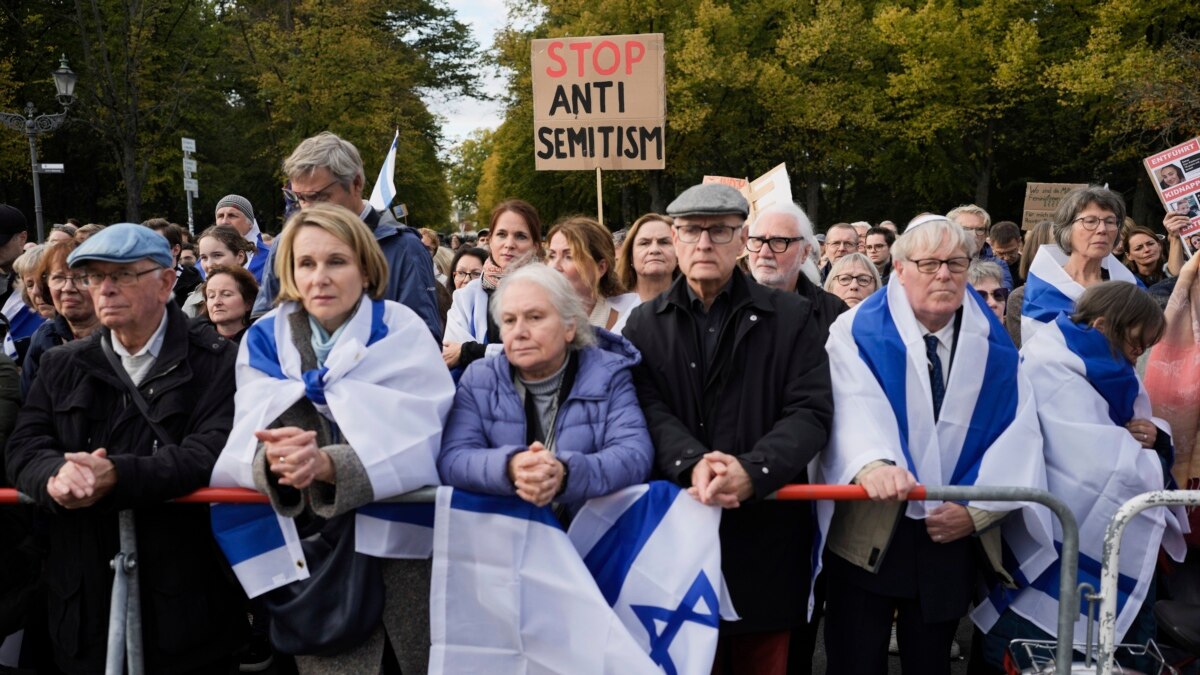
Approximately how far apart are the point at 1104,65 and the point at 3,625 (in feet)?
87.9

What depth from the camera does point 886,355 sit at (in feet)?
11.1

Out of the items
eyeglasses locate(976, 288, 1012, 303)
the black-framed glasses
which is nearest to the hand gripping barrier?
the black-framed glasses

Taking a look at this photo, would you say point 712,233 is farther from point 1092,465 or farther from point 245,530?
point 245,530

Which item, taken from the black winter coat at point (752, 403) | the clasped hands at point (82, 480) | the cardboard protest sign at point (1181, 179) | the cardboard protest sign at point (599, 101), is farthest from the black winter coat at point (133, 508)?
the cardboard protest sign at point (1181, 179)

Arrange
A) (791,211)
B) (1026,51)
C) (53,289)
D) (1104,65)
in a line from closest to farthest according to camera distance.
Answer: (53,289), (791,211), (1104,65), (1026,51)

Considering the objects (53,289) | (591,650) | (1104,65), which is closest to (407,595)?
(591,650)

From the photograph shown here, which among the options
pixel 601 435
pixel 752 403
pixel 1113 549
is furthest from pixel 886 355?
pixel 601 435

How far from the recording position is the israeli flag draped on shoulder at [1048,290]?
4.96 m

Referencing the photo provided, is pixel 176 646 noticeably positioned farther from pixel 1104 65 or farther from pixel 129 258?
pixel 1104 65

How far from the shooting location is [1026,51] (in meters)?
26.6

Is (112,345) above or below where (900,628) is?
above

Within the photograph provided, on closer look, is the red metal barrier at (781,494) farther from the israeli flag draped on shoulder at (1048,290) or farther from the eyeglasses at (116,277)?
the israeli flag draped on shoulder at (1048,290)

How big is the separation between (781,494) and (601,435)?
23.9 inches

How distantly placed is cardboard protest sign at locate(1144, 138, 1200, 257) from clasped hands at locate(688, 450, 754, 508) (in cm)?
458
